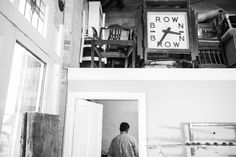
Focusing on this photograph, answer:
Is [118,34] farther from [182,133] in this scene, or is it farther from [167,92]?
[182,133]

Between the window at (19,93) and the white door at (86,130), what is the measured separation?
2.36 feet

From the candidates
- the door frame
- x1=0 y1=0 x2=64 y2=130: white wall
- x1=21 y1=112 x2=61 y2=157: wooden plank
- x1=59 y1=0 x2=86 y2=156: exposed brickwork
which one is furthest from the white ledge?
x1=21 y1=112 x2=61 y2=157: wooden plank

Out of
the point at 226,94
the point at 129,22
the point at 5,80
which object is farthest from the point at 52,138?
the point at 129,22

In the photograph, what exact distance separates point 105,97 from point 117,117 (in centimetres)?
281

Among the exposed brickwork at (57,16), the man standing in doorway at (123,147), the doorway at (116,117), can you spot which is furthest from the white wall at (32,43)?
the doorway at (116,117)

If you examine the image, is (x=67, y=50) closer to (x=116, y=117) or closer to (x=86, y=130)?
(x=86, y=130)

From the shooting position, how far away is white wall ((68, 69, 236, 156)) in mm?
2764

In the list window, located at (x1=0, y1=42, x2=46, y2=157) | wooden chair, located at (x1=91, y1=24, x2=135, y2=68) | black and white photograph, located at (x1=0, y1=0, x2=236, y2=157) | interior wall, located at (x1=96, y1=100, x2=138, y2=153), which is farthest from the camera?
interior wall, located at (x1=96, y1=100, x2=138, y2=153)

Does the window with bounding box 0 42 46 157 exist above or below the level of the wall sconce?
below

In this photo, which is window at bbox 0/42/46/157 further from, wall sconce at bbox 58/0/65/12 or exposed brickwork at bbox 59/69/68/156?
wall sconce at bbox 58/0/65/12

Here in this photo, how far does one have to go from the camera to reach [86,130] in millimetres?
3049

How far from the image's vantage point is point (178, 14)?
8.63 feet

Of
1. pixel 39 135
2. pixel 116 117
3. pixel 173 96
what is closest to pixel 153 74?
pixel 173 96

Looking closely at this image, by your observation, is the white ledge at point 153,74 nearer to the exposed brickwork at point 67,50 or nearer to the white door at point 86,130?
the exposed brickwork at point 67,50
